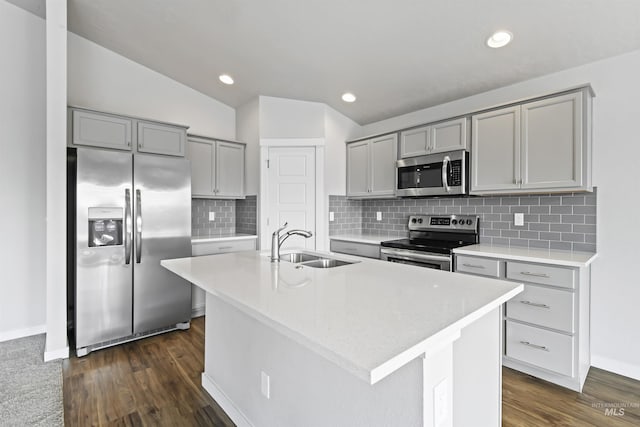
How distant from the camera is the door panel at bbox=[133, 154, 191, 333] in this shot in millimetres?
3045

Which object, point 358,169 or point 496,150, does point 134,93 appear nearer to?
point 358,169

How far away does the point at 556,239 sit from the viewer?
2.73 meters

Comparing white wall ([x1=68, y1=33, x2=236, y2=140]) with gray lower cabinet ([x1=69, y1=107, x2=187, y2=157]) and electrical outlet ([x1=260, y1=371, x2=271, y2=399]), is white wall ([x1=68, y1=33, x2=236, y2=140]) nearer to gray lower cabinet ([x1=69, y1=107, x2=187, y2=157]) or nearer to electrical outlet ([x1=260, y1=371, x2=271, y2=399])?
gray lower cabinet ([x1=69, y1=107, x2=187, y2=157])

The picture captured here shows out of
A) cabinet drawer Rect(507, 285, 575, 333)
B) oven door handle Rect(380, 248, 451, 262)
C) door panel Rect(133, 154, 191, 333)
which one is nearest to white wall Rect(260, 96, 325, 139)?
door panel Rect(133, 154, 191, 333)

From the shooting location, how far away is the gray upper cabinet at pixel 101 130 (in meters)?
2.91

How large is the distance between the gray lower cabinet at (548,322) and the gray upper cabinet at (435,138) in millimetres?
1181

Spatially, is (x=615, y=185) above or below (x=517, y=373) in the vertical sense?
above

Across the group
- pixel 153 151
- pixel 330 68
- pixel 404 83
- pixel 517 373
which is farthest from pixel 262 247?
pixel 517 373

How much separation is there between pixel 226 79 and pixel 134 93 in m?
1.11

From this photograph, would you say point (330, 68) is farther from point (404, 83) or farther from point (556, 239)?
point (556, 239)

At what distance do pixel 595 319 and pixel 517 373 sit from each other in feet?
2.62

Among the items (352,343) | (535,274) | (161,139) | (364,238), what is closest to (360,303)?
(352,343)

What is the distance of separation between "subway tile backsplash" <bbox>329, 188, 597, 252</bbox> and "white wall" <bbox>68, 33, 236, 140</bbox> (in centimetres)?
202

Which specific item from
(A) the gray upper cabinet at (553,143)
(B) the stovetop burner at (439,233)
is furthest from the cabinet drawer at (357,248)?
(A) the gray upper cabinet at (553,143)
